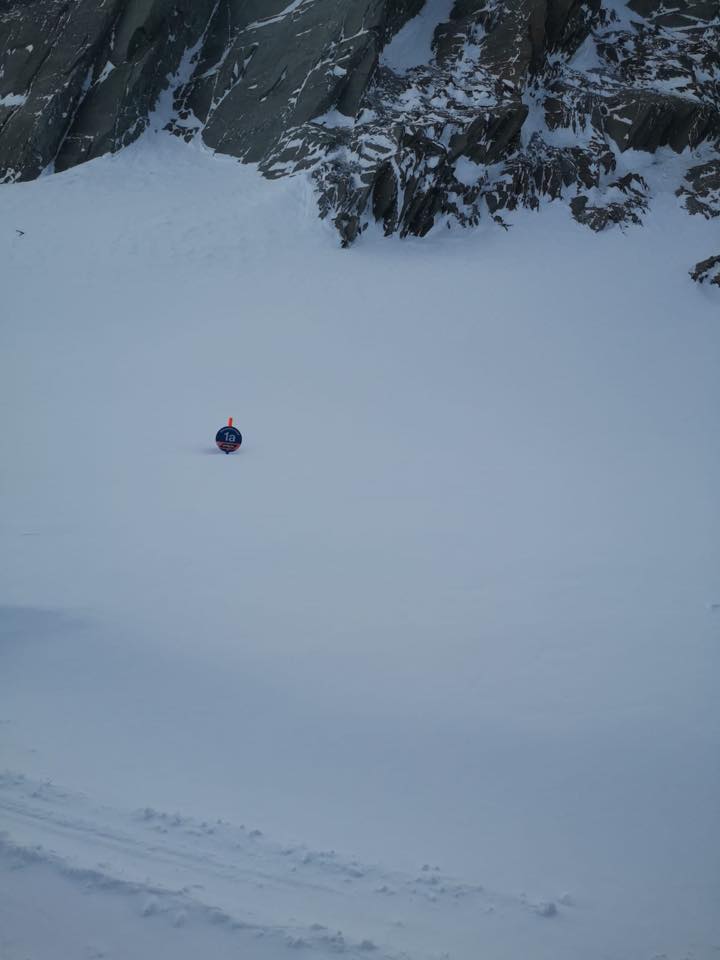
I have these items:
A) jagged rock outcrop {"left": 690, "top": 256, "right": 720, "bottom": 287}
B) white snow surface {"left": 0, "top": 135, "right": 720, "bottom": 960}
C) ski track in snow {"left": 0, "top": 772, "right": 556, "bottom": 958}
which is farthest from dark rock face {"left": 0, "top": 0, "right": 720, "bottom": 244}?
ski track in snow {"left": 0, "top": 772, "right": 556, "bottom": 958}

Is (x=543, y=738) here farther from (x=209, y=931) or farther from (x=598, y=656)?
(x=209, y=931)

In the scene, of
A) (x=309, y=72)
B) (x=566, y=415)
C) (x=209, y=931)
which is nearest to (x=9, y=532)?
(x=209, y=931)

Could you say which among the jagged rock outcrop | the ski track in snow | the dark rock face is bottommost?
the ski track in snow

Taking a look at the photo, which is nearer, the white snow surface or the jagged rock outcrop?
the white snow surface

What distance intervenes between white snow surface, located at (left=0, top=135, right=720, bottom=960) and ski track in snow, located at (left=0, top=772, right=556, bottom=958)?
0.01 meters

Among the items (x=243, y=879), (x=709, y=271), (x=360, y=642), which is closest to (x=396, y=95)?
(x=709, y=271)

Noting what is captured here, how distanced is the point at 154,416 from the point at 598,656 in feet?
24.8

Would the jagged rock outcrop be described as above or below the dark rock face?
below

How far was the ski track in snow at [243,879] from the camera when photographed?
334 cm

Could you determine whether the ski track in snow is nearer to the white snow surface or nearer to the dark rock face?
the white snow surface

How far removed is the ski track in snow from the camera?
3.34m

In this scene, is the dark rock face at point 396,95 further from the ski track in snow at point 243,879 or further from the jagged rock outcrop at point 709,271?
the ski track in snow at point 243,879

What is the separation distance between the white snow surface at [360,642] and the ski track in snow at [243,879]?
0.05 ft

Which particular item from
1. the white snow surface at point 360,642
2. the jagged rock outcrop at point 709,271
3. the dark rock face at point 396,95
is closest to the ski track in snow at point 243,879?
the white snow surface at point 360,642
